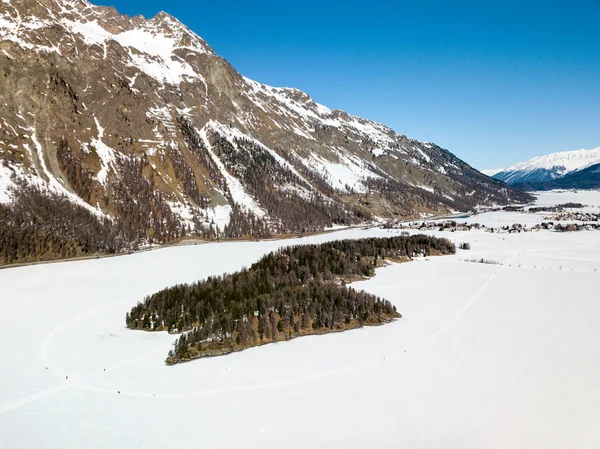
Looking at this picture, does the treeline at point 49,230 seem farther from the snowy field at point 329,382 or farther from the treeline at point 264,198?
the treeline at point 264,198

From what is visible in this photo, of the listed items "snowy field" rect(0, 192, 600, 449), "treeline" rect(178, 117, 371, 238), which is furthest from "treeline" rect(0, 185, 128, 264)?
"treeline" rect(178, 117, 371, 238)

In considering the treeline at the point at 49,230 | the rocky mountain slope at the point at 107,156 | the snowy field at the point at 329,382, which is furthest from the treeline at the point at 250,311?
the rocky mountain slope at the point at 107,156

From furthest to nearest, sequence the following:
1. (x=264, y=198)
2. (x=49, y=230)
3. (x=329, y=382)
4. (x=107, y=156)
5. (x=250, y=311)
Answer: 1. (x=264, y=198)
2. (x=107, y=156)
3. (x=49, y=230)
4. (x=250, y=311)
5. (x=329, y=382)

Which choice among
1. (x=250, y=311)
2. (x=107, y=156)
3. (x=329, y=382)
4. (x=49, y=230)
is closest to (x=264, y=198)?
(x=107, y=156)

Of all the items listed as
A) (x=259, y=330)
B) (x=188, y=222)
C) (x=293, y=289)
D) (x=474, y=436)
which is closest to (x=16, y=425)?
(x=259, y=330)

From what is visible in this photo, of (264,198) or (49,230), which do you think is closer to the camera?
(49,230)

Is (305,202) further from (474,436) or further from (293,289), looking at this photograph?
(474,436)

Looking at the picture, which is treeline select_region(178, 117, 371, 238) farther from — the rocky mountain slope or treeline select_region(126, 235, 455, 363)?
treeline select_region(126, 235, 455, 363)

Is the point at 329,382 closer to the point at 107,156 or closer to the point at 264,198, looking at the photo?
the point at 107,156
